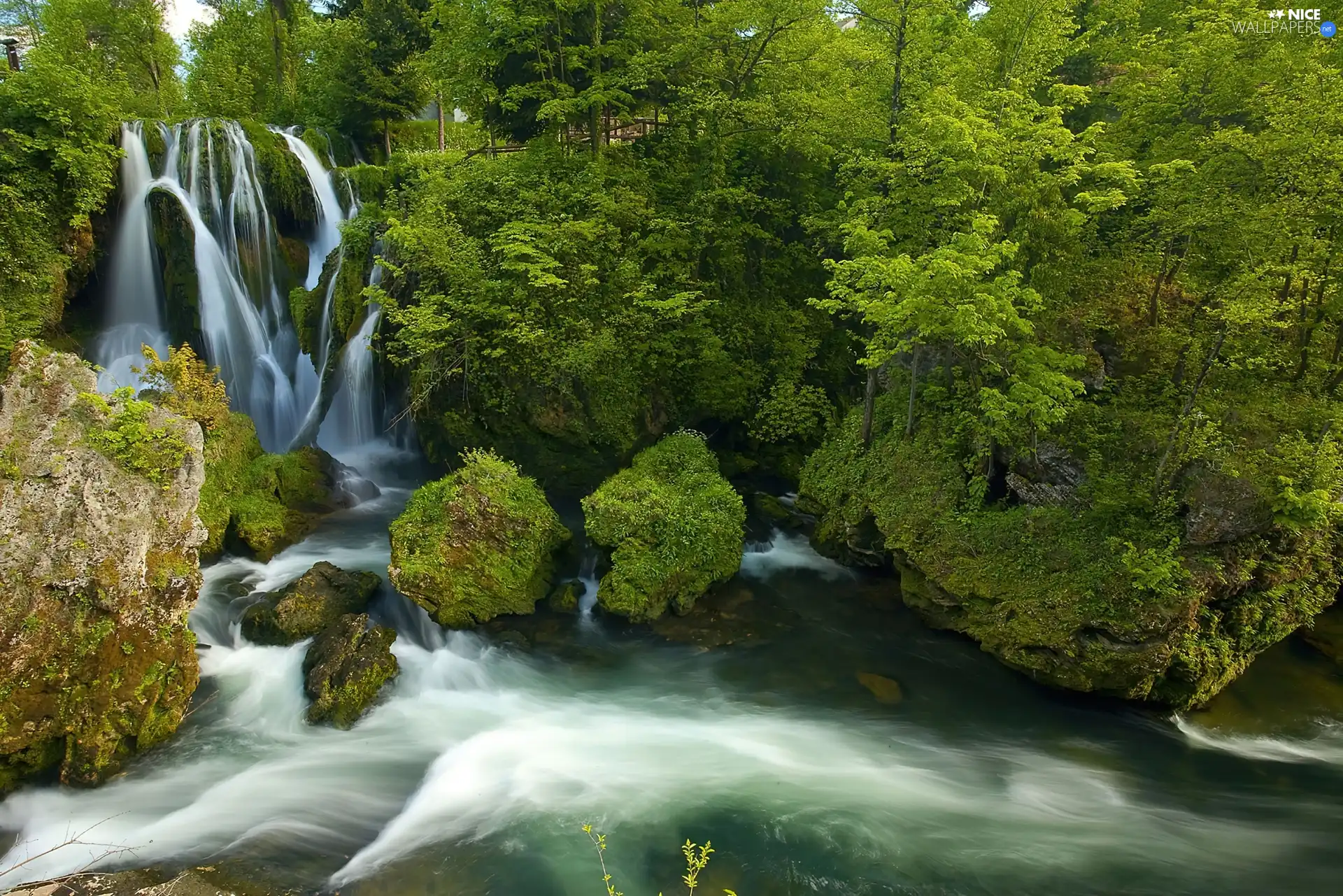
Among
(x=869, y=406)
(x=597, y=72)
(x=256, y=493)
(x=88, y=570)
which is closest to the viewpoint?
(x=88, y=570)

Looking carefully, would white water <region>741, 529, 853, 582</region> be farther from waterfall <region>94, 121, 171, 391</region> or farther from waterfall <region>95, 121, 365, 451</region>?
waterfall <region>94, 121, 171, 391</region>

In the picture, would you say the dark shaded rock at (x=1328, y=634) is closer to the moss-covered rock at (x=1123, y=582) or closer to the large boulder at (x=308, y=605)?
the moss-covered rock at (x=1123, y=582)

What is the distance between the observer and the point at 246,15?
1087 inches

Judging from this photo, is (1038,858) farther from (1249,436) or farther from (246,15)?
(246,15)

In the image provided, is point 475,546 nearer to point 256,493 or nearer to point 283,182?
point 256,493

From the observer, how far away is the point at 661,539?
11.8 m

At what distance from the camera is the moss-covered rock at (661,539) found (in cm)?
1138

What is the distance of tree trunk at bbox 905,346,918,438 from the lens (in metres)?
11.4

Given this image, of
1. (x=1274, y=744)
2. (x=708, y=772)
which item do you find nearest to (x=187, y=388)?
(x=708, y=772)

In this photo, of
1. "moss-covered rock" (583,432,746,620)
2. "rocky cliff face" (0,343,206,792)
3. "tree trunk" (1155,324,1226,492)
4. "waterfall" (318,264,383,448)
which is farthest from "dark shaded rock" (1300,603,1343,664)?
"waterfall" (318,264,383,448)

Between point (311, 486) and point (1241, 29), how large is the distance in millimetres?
18960

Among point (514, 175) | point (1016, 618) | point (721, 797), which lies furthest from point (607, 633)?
point (514, 175)

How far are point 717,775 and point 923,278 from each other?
7086 mm

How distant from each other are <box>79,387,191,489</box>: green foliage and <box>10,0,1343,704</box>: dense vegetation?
4.89m
